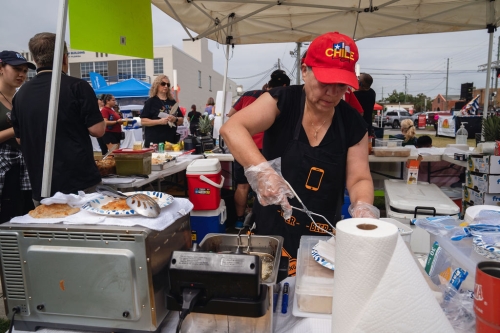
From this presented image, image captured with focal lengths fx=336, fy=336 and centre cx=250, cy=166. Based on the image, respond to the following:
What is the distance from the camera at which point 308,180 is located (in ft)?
5.22

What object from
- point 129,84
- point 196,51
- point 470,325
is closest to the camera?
point 470,325

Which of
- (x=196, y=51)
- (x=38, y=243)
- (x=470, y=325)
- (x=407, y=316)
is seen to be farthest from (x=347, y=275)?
(x=196, y=51)

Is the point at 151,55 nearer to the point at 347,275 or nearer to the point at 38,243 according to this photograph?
the point at 38,243

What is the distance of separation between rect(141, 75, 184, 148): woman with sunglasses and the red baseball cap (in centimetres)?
341

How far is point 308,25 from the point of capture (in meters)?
5.61

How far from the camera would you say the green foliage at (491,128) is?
3504 mm

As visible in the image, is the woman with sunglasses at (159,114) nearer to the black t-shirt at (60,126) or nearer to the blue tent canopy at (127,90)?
the black t-shirt at (60,126)

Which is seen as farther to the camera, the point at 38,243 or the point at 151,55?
the point at 151,55

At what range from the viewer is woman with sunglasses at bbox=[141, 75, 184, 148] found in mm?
4527

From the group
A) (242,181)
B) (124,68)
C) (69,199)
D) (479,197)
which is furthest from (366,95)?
(124,68)

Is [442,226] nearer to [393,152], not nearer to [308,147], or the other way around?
[308,147]

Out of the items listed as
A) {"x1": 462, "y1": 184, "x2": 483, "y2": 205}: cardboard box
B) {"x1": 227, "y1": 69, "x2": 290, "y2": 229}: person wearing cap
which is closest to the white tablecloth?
{"x1": 227, "y1": 69, "x2": 290, "y2": 229}: person wearing cap

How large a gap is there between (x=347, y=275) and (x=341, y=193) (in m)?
1.09

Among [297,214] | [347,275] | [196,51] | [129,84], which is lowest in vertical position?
[297,214]
